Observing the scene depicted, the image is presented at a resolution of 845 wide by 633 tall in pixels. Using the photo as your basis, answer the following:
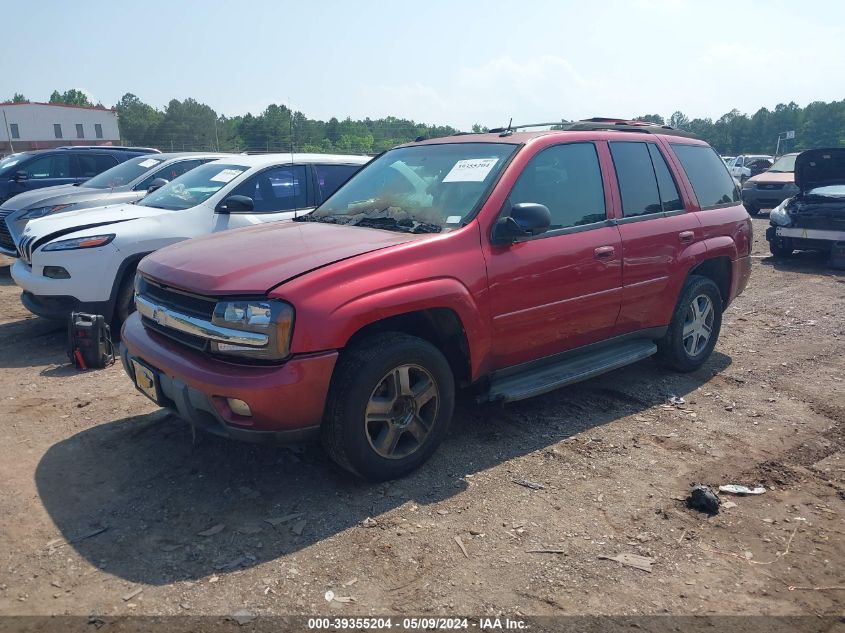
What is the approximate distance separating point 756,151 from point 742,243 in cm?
6863

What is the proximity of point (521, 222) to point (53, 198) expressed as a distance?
25.8 ft

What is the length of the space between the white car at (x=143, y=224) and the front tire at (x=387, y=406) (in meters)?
3.10

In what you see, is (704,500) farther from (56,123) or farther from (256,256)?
(56,123)

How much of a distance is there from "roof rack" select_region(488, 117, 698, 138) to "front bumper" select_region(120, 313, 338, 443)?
241 centimetres

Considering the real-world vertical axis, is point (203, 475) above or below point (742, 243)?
below

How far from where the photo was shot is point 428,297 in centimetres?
357

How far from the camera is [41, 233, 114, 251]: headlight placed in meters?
6.00

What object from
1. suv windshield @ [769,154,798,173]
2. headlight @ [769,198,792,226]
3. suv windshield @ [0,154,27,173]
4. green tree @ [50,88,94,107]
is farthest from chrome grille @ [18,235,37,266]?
green tree @ [50,88,94,107]

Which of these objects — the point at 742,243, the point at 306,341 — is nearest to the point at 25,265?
the point at 306,341

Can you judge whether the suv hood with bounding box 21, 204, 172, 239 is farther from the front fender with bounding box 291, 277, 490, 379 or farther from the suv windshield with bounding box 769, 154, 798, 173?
the suv windshield with bounding box 769, 154, 798, 173

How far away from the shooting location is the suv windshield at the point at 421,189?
4.06 meters

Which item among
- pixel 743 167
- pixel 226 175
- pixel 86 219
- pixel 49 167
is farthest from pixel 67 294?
pixel 743 167

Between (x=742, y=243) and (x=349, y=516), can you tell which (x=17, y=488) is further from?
(x=742, y=243)

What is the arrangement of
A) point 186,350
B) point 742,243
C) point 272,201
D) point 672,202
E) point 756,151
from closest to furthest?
point 186,350
point 672,202
point 742,243
point 272,201
point 756,151
